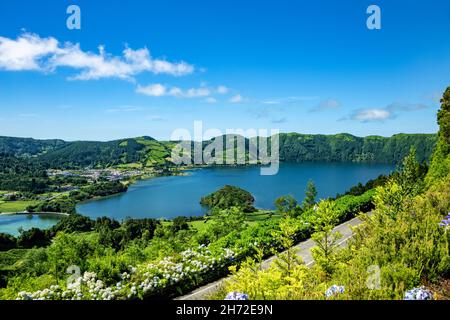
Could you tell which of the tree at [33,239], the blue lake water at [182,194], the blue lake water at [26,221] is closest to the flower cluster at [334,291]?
the tree at [33,239]

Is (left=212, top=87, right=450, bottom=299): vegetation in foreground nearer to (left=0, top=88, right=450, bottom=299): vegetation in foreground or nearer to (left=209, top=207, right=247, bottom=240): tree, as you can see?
(left=0, top=88, right=450, bottom=299): vegetation in foreground

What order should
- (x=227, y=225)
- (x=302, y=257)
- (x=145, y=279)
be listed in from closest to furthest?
(x=145, y=279) < (x=302, y=257) < (x=227, y=225)

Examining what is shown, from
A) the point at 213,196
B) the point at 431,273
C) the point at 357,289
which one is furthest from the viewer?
the point at 213,196

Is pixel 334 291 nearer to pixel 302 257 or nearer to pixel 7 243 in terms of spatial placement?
pixel 302 257

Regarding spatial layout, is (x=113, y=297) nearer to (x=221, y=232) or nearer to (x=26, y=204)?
(x=221, y=232)

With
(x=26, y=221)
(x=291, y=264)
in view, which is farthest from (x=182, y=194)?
(x=291, y=264)
